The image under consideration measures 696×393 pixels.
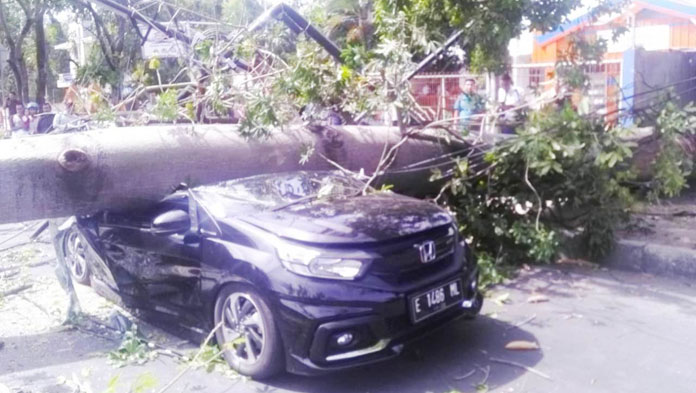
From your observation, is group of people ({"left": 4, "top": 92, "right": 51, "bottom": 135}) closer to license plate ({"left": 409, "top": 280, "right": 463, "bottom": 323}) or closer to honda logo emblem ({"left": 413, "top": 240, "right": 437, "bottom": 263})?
honda logo emblem ({"left": 413, "top": 240, "right": 437, "bottom": 263})

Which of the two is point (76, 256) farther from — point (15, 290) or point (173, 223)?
point (173, 223)

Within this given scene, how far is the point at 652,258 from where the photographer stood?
306 inches

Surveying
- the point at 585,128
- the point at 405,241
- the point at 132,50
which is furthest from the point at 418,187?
the point at 132,50

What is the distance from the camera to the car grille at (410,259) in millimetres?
5191

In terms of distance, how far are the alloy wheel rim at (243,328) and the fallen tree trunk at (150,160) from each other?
1.74 meters

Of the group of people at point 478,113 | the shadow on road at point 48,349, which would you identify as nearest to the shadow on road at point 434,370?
the shadow on road at point 48,349

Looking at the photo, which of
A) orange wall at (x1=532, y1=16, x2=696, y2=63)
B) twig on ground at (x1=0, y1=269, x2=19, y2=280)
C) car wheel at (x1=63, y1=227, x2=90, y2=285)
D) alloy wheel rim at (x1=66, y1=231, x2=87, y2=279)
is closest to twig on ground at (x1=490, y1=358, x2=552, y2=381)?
car wheel at (x1=63, y1=227, x2=90, y2=285)

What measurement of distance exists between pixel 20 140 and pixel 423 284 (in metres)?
3.41

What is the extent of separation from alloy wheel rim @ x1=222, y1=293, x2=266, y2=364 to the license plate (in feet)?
3.19

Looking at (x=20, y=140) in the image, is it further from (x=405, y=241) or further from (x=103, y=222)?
(x=405, y=241)

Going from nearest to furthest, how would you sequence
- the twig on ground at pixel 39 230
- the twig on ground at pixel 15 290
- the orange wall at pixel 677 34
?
the twig on ground at pixel 15 290 → the twig on ground at pixel 39 230 → the orange wall at pixel 677 34

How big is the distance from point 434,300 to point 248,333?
4.06ft

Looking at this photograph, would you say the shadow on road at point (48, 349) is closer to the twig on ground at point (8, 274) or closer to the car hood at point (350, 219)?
the car hood at point (350, 219)

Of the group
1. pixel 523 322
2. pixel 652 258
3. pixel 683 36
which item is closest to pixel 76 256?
pixel 523 322
